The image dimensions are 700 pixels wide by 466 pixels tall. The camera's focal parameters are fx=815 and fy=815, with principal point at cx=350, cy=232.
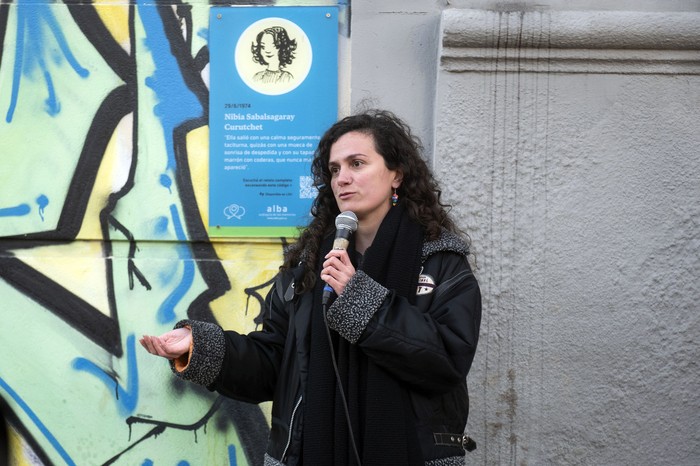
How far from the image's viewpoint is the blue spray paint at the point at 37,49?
3.92 meters

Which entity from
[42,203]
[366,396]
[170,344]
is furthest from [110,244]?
[366,396]

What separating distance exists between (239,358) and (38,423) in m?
1.67

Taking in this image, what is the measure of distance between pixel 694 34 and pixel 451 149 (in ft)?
3.82

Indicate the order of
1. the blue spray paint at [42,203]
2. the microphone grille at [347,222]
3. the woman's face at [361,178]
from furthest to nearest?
the blue spray paint at [42,203] → the woman's face at [361,178] → the microphone grille at [347,222]

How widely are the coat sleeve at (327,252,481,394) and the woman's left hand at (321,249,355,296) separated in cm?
2

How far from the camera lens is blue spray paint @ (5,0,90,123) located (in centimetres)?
392

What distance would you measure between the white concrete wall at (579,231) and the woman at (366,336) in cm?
76

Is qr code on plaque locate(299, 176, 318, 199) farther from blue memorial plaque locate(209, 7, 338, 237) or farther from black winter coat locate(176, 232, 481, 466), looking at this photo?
black winter coat locate(176, 232, 481, 466)

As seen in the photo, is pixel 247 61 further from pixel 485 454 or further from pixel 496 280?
pixel 485 454

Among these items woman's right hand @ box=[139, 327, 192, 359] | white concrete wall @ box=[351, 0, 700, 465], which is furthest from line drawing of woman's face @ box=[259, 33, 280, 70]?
woman's right hand @ box=[139, 327, 192, 359]

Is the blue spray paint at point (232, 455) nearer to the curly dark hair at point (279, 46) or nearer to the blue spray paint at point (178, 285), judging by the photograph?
the blue spray paint at point (178, 285)

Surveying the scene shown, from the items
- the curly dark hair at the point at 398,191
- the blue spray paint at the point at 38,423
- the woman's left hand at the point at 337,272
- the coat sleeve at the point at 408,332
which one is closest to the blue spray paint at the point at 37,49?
the blue spray paint at the point at 38,423

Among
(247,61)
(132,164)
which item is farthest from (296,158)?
(132,164)

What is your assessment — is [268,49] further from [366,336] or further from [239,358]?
[366,336]
